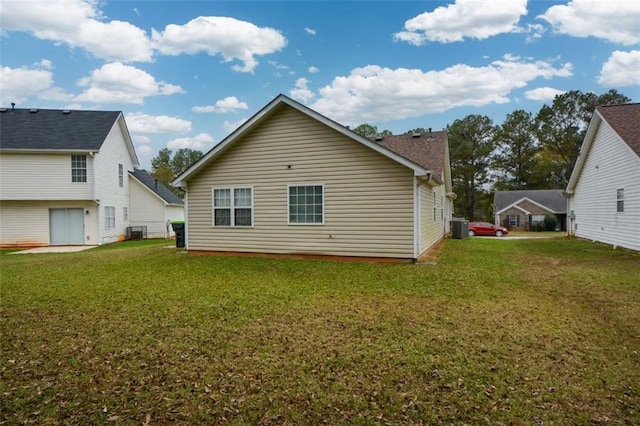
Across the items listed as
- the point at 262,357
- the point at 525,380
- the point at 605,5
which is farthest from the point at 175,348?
the point at 605,5

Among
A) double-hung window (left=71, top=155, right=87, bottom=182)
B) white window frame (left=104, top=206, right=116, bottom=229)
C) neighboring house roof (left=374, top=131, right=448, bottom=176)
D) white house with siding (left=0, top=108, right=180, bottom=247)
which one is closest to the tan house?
neighboring house roof (left=374, top=131, right=448, bottom=176)

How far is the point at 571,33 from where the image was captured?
15211 millimetres

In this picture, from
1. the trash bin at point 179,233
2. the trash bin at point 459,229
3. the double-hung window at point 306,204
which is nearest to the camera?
the double-hung window at point 306,204

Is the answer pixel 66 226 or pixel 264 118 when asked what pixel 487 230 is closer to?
pixel 264 118

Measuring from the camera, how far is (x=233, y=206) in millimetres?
12430

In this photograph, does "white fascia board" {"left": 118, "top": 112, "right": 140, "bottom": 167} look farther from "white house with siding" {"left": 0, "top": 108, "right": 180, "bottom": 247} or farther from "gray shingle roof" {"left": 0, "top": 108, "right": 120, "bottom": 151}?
"white house with siding" {"left": 0, "top": 108, "right": 180, "bottom": 247}

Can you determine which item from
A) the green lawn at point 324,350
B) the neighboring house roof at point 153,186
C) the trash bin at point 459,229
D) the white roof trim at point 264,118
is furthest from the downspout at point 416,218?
the neighboring house roof at point 153,186

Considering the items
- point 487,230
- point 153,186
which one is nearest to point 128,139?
point 153,186

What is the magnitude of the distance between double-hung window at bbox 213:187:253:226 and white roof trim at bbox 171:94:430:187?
1.18 metres

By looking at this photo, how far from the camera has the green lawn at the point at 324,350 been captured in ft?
10.3

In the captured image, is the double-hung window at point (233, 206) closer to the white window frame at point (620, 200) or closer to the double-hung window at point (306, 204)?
the double-hung window at point (306, 204)

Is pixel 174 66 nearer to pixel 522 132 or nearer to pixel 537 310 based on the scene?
pixel 537 310

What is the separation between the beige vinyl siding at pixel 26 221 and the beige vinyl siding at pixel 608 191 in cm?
2514

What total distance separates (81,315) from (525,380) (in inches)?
260
